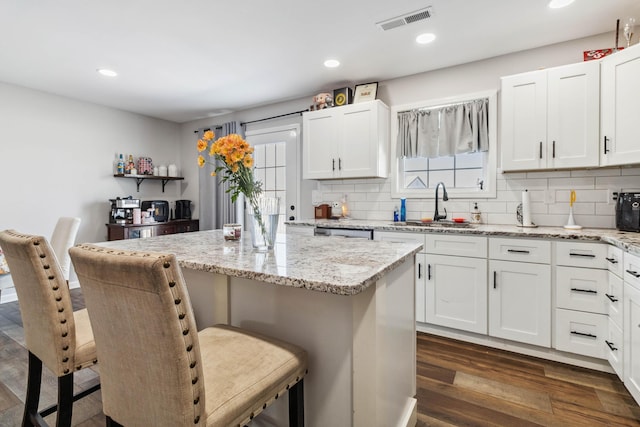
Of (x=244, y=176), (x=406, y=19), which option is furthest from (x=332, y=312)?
(x=406, y=19)

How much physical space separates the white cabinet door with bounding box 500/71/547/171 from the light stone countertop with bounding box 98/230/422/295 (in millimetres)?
1752

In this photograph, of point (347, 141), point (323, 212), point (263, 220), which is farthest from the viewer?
point (323, 212)

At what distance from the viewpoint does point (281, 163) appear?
4.40m

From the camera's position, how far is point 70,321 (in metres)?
1.21

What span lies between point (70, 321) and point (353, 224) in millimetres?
2337

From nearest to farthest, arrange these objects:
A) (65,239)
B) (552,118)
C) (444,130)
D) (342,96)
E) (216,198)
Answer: (552,118) < (65,239) < (444,130) < (342,96) < (216,198)

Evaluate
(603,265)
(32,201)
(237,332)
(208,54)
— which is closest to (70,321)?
(237,332)

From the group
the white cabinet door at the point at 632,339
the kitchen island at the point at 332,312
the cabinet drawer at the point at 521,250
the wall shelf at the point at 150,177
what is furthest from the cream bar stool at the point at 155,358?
the wall shelf at the point at 150,177

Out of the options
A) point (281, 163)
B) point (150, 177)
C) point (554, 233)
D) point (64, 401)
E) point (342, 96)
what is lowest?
point (64, 401)

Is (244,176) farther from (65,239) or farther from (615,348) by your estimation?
(615,348)

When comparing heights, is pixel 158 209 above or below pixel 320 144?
below

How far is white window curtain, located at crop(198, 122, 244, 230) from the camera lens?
15.4ft

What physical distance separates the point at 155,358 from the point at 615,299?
2.54 meters

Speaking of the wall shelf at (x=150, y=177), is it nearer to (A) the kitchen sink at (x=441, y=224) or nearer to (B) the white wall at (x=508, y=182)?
(B) the white wall at (x=508, y=182)
